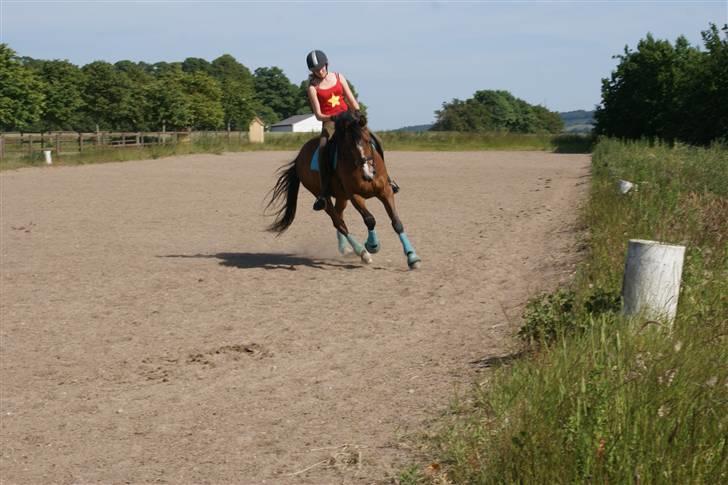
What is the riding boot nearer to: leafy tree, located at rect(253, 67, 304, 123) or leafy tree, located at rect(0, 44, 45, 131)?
leafy tree, located at rect(0, 44, 45, 131)

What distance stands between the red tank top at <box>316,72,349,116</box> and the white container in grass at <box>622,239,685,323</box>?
681 cm

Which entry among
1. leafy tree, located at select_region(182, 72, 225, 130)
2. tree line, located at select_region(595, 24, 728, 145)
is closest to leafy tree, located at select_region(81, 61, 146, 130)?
leafy tree, located at select_region(182, 72, 225, 130)

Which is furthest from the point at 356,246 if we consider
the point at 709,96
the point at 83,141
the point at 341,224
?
the point at 83,141

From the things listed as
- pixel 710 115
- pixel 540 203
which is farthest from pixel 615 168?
pixel 710 115

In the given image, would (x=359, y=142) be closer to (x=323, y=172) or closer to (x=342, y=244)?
(x=323, y=172)

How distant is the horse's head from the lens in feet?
36.4

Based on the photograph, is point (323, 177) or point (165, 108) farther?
point (165, 108)

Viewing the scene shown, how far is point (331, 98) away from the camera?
1217 centimetres

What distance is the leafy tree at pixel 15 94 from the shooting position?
2151 inches

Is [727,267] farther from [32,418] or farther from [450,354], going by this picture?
[32,418]

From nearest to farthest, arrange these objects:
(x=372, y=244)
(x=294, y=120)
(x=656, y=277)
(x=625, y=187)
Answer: (x=656, y=277), (x=372, y=244), (x=625, y=187), (x=294, y=120)

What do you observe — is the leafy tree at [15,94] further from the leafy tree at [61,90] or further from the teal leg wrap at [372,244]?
the teal leg wrap at [372,244]

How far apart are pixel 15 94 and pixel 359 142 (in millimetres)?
50032

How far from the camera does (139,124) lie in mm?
82625
